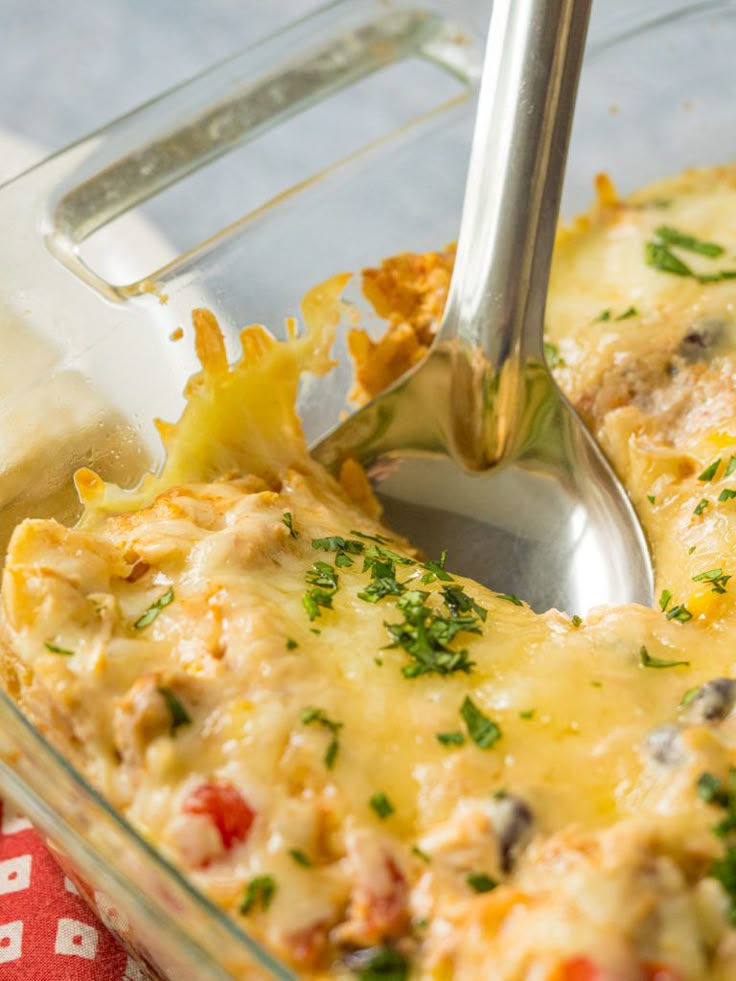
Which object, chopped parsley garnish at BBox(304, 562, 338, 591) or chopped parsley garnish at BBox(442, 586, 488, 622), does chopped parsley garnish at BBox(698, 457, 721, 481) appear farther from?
chopped parsley garnish at BBox(304, 562, 338, 591)

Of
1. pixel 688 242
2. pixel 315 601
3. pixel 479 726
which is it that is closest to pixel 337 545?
pixel 315 601

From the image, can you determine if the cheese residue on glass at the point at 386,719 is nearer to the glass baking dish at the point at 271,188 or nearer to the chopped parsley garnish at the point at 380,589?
the chopped parsley garnish at the point at 380,589

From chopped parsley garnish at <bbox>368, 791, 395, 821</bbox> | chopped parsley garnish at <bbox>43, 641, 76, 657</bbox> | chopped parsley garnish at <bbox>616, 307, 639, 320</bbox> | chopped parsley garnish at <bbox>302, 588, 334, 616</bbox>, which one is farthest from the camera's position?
chopped parsley garnish at <bbox>616, 307, 639, 320</bbox>

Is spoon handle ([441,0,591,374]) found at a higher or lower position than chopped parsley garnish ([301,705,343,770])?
higher

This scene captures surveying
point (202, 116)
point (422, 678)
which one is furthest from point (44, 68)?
point (422, 678)

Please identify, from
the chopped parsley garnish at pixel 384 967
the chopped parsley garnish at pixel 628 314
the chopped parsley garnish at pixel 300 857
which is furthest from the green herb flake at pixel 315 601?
the chopped parsley garnish at pixel 628 314

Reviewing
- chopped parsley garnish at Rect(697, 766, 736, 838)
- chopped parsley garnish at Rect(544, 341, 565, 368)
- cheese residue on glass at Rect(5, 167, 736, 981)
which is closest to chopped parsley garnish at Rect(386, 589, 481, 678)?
cheese residue on glass at Rect(5, 167, 736, 981)

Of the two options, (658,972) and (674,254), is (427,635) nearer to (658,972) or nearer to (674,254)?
(658,972)

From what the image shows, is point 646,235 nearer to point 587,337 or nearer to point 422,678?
point 587,337
